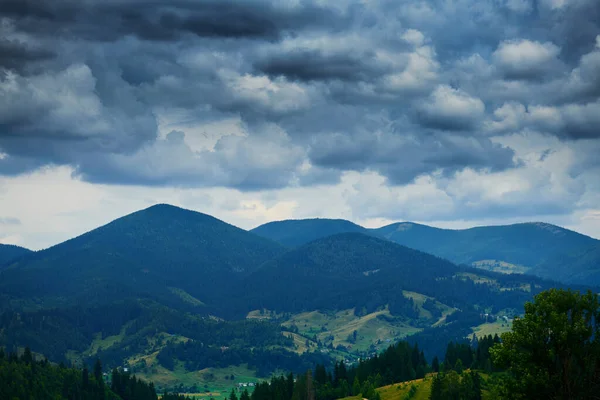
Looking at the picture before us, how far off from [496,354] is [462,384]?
325 ft

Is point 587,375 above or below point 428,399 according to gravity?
above

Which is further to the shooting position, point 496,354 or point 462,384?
point 462,384

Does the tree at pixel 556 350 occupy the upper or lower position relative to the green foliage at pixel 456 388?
upper

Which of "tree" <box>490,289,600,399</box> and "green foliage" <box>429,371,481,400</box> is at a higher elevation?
"tree" <box>490,289,600,399</box>

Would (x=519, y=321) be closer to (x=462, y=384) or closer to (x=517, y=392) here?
(x=517, y=392)

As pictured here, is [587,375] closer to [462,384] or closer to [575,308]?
[575,308]

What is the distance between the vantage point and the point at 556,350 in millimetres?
80750

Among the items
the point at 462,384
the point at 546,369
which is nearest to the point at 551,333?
the point at 546,369

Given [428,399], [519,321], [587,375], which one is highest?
[519,321]

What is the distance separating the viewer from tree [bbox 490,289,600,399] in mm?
79750

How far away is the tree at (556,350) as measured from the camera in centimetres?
7975

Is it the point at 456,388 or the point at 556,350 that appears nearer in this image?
the point at 556,350

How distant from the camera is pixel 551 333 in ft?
265

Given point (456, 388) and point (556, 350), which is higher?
point (556, 350)
